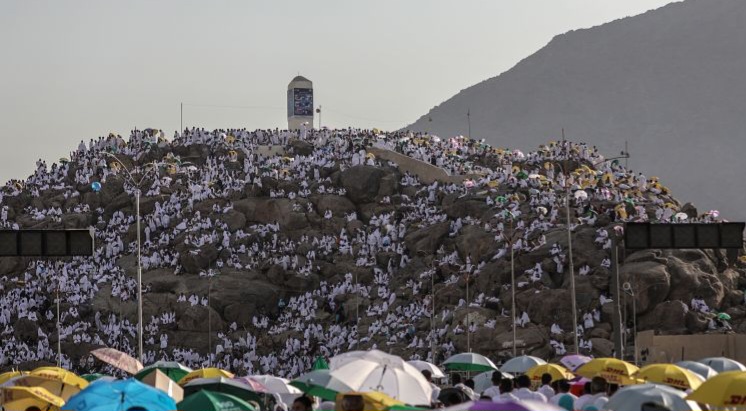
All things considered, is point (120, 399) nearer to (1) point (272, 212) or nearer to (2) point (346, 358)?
(2) point (346, 358)

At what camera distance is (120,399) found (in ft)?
80.7

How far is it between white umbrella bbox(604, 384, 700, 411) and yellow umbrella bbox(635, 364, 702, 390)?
5.69 m

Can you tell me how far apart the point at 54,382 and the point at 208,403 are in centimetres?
991

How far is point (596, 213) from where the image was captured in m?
94.9

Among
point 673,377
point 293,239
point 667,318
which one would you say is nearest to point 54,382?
point 673,377

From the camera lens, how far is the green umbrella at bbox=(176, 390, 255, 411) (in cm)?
2459

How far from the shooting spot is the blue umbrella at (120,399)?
2450cm

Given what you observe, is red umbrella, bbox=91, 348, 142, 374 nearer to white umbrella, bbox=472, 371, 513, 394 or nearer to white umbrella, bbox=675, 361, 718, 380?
white umbrella, bbox=472, 371, 513, 394

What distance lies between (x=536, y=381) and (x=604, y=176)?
6999 cm

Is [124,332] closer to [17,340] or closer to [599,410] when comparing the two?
[17,340]

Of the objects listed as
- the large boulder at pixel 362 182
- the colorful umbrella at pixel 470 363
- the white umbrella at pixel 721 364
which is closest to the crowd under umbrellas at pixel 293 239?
the large boulder at pixel 362 182

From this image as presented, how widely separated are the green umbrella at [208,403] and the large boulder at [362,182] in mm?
89672

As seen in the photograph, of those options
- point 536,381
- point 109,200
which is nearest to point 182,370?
point 536,381

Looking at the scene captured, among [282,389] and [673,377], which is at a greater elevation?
[673,377]
